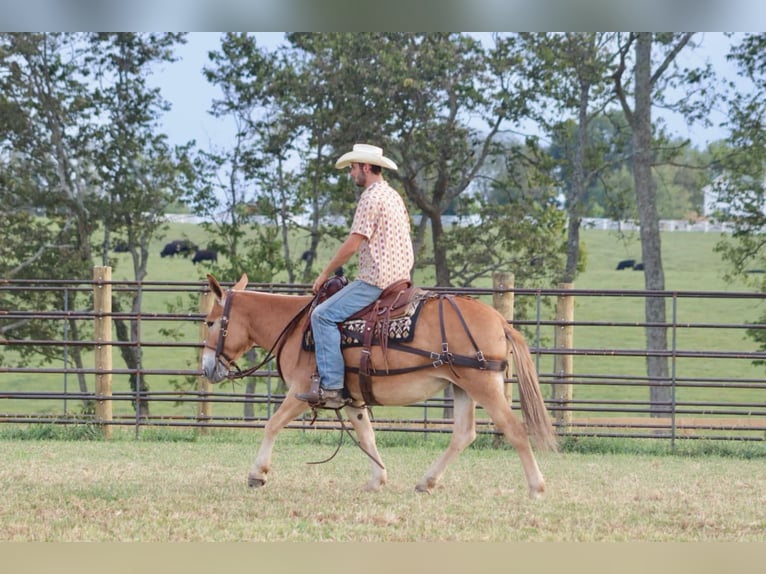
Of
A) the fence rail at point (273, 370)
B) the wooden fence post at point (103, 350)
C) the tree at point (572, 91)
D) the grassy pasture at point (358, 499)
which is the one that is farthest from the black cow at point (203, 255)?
the grassy pasture at point (358, 499)

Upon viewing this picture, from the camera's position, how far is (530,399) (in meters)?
7.16

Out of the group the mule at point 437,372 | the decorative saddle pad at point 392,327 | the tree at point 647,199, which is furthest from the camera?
the tree at point 647,199

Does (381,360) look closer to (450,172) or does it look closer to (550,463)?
(550,463)

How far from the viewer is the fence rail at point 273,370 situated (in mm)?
10984

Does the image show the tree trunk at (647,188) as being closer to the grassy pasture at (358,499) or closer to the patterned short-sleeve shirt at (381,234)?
the grassy pasture at (358,499)

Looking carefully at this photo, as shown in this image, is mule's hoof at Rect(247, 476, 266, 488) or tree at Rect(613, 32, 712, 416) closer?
mule's hoof at Rect(247, 476, 266, 488)

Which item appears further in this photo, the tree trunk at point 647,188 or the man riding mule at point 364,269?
the tree trunk at point 647,188

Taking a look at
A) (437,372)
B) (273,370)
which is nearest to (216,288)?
(437,372)

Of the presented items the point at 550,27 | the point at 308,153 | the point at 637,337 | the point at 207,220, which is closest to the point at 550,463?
the point at 550,27

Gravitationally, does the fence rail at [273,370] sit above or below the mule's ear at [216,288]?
below

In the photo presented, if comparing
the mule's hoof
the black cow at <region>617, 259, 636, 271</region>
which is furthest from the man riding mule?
the black cow at <region>617, 259, 636, 271</region>

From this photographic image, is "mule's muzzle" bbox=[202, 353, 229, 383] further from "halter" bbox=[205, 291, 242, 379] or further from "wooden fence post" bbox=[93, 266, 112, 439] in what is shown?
"wooden fence post" bbox=[93, 266, 112, 439]

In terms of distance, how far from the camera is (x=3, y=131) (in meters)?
20.3

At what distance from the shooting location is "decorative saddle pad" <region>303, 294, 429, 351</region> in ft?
23.2
